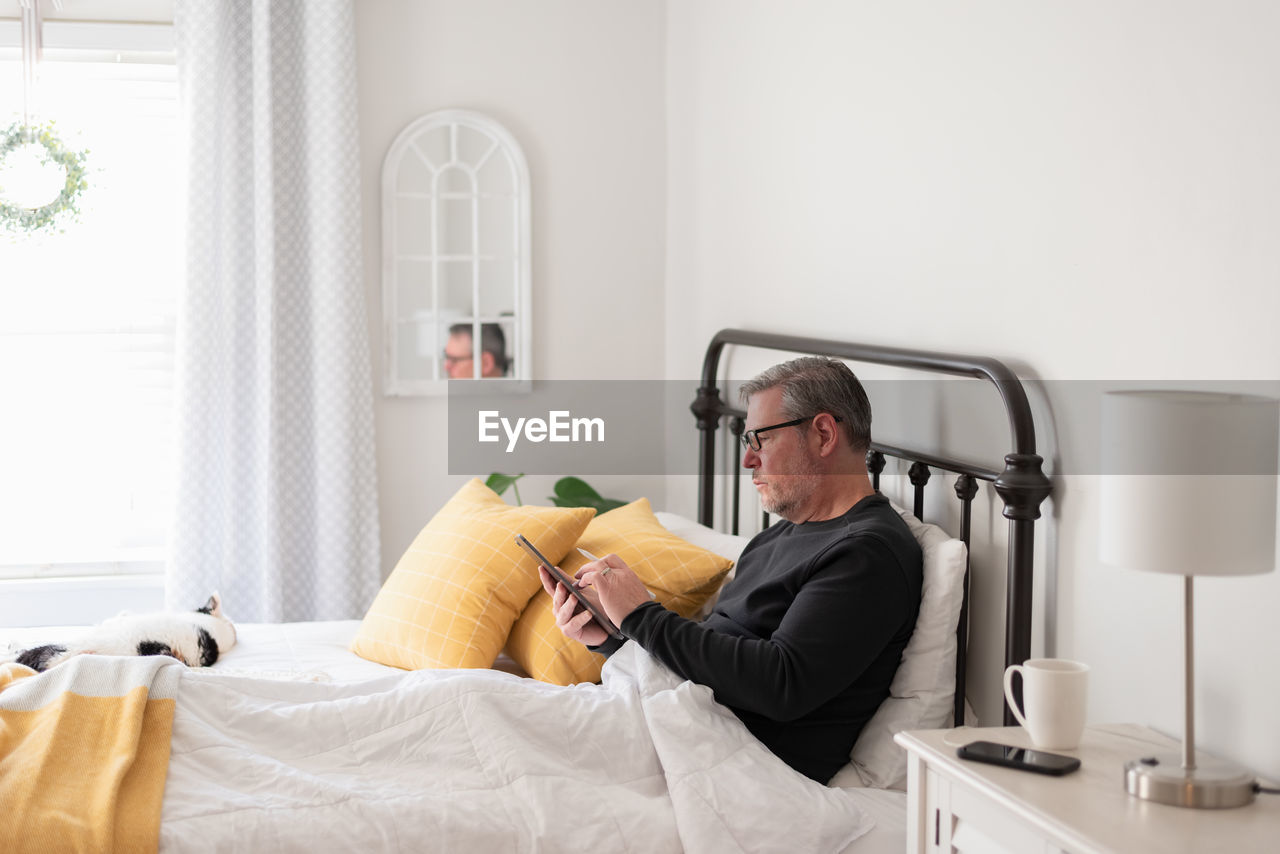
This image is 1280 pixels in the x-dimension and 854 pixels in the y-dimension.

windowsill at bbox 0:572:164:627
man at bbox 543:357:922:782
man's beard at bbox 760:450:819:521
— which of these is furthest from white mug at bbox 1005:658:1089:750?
windowsill at bbox 0:572:164:627

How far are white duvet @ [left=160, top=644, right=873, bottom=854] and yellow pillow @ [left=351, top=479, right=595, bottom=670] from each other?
1.38 ft

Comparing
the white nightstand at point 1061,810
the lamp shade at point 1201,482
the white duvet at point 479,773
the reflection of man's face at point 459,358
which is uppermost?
the reflection of man's face at point 459,358

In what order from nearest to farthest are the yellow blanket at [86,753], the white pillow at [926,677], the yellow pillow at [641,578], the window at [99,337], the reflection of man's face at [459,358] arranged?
the yellow blanket at [86,753] → the white pillow at [926,677] → the yellow pillow at [641,578] → the window at [99,337] → the reflection of man's face at [459,358]

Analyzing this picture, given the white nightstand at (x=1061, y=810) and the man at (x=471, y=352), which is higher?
the man at (x=471, y=352)

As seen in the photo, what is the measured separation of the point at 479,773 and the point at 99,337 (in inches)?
93.9

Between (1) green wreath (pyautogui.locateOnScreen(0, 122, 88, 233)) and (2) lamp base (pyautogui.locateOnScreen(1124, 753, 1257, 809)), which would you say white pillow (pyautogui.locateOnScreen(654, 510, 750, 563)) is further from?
(1) green wreath (pyautogui.locateOnScreen(0, 122, 88, 233))

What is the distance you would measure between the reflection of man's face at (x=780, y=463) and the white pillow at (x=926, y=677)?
268mm

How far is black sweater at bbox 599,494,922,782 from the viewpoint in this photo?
1.78 m

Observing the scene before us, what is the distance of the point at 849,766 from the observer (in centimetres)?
191

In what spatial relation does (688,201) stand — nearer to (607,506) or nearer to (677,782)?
(607,506)

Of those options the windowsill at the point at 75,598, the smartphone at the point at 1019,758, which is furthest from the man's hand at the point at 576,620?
the windowsill at the point at 75,598

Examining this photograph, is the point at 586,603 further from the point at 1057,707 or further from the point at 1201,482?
the point at 1201,482

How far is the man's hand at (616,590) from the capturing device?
6.34 ft

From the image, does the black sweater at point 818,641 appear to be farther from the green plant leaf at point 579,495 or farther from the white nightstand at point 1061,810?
the green plant leaf at point 579,495
